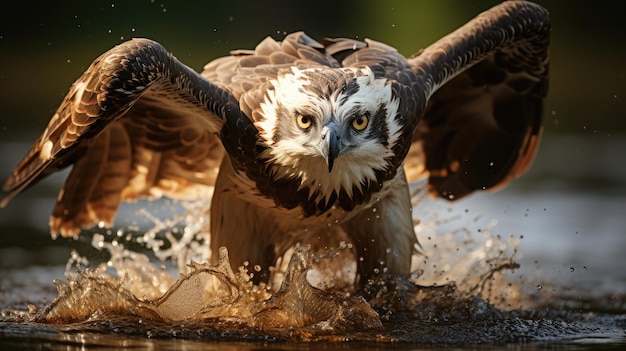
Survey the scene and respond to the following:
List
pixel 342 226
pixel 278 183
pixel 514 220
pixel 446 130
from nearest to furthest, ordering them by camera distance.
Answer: pixel 278 183
pixel 342 226
pixel 446 130
pixel 514 220

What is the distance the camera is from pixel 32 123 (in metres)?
16.1

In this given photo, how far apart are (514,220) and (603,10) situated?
10.5 meters

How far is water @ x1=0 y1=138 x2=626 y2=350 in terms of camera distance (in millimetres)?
6984

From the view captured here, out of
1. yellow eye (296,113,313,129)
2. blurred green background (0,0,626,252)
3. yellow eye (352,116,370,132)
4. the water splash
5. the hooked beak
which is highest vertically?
blurred green background (0,0,626,252)

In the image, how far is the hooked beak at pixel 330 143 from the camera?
21.9 ft

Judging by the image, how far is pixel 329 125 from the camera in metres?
6.84

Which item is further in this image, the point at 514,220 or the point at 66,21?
the point at 66,21

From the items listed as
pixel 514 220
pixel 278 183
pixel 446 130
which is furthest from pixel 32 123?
pixel 278 183

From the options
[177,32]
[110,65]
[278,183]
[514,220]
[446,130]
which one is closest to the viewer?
[110,65]

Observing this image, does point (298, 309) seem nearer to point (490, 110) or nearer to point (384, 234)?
point (384, 234)

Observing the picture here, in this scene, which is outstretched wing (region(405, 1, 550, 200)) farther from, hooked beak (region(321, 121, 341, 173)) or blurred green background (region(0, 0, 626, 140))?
blurred green background (region(0, 0, 626, 140))

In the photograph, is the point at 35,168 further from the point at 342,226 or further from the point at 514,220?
the point at 514,220

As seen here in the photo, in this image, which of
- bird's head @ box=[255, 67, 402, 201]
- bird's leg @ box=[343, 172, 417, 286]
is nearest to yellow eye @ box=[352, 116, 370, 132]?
bird's head @ box=[255, 67, 402, 201]

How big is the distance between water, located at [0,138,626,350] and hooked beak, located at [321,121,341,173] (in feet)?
2.80
